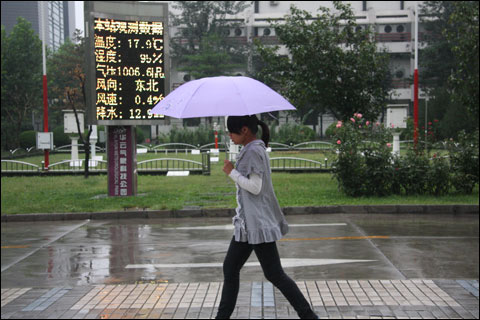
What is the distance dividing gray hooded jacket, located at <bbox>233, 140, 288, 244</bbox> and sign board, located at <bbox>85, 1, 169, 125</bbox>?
34.3ft

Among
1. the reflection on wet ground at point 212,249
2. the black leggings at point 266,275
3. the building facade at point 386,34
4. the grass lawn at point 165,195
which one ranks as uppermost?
the building facade at point 386,34

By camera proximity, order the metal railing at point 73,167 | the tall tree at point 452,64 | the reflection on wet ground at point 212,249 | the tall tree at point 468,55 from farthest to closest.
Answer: the metal railing at point 73,167 → the tall tree at point 452,64 → the tall tree at point 468,55 → the reflection on wet ground at point 212,249

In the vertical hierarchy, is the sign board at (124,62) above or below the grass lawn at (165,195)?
above

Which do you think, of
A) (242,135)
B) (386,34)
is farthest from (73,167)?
(386,34)

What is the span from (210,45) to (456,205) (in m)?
46.3

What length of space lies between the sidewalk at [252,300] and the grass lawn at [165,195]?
22.5ft

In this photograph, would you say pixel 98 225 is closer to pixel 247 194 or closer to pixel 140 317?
pixel 140 317

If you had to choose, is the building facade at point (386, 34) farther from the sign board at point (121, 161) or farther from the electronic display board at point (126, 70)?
the electronic display board at point (126, 70)

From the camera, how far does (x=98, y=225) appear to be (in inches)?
498

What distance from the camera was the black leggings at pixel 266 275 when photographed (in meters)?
5.00

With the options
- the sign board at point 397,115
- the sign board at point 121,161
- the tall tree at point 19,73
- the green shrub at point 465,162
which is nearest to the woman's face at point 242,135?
the sign board at point 121,161

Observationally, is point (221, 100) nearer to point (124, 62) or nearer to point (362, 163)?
point (362, 163)

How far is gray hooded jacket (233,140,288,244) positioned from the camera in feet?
16.0

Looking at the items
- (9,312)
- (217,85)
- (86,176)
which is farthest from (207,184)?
(217,85)
